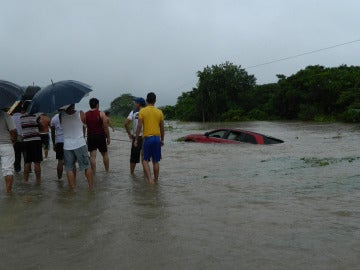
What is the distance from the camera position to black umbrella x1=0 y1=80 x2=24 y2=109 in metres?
6.85

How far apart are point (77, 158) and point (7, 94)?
1517mm

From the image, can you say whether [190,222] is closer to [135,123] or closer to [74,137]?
[74,137]

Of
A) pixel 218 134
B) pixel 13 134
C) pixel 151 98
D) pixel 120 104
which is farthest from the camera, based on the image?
pixel 120 104

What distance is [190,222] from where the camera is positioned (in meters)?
5.22

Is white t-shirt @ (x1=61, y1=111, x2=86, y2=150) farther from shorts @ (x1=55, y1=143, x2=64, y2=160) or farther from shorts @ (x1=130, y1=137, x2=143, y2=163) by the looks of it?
shorts @ (x1=130, y1=137, x2=143, y2=163)

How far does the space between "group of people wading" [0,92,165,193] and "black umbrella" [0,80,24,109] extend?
12.0 inches

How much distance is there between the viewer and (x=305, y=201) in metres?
6.27

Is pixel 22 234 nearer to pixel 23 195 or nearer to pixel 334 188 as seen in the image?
pixel 23 195

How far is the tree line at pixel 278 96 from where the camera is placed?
46250mm

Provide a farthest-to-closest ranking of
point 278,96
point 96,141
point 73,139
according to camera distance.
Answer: point 278,96 < point 96,141 < point 73,139

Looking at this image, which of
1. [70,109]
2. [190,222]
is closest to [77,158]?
[70,109]

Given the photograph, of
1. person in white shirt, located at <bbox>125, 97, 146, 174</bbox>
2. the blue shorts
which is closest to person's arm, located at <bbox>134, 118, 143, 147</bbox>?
person in white shirt, located at <bbox>125, 97, 146, 174</bbox>

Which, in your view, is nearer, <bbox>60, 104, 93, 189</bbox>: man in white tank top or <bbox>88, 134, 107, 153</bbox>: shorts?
<bbox>60, 104, 93, 189</bbox>: man in white tank top

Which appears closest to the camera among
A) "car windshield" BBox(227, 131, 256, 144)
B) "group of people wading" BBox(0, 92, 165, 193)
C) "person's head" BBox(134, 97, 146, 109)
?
"group of people wading" BBox(0, 92, 165, 193)
